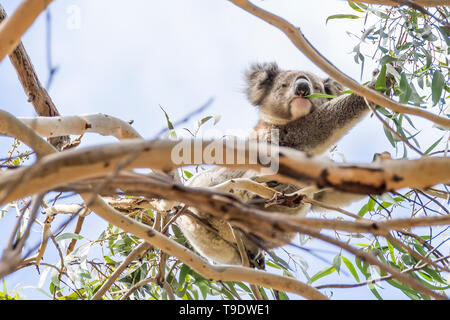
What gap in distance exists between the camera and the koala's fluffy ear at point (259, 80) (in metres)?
3.48

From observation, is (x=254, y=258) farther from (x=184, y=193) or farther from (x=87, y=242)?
(x=184, y=193)

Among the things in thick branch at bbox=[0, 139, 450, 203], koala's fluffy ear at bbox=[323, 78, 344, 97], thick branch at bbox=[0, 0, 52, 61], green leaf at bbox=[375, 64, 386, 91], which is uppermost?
koala's fluffy ear at bbox=[323, 78, 344, 97]

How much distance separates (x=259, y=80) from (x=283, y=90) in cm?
28

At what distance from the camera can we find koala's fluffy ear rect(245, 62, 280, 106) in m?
3.48

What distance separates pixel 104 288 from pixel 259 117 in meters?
1.87

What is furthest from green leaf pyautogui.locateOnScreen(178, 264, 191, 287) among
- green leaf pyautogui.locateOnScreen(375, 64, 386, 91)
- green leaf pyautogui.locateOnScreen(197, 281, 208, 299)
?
green leaf pyautogui.locateOnScreen(375, 64, 386, 91)

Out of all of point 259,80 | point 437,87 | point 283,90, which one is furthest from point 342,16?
point 259,80

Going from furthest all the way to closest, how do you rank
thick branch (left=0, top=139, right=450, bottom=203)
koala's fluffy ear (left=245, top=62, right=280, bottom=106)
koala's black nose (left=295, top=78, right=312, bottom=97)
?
1. koala's fluffy ear (left=245, top=62, right=280, bottom=106)
2. koala's black nose (left=295, top=78, right=312, bottom=97)
3. thick branch (left=0, top=139, right=450, bottom=203)

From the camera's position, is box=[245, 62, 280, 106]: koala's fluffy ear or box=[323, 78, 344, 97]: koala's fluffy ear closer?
box=[323, 78, 344, 97]: koala's fluffy ear

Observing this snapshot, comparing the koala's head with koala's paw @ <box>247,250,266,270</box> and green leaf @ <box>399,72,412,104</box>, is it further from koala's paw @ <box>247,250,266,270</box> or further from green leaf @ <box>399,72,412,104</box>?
green leaf @ <box>399,72,412,104</box>

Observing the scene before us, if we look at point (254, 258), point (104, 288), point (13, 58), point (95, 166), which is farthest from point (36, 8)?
point (254, 258)

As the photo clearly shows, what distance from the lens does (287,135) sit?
306 cm

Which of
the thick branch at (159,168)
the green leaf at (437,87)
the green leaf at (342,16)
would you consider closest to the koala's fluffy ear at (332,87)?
the green leaf at (342,16)

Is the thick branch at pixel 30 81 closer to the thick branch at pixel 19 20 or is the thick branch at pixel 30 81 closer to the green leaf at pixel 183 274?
the green leaf at pixel 183 274
